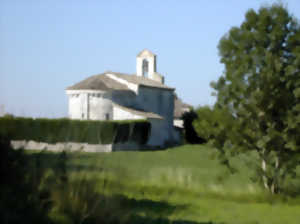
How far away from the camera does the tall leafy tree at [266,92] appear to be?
13969 mm

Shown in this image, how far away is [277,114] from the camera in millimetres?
14500

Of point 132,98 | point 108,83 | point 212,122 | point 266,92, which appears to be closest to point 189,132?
point 132,98

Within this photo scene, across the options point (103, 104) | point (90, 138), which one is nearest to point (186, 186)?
point (90, 138)

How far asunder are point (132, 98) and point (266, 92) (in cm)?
3323

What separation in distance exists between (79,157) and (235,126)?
26.8ft

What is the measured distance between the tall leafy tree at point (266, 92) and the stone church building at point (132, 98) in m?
28.8

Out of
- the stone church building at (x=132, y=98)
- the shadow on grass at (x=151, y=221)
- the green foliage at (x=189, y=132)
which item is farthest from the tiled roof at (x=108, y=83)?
the shadow on grass at (x=151, y=221)

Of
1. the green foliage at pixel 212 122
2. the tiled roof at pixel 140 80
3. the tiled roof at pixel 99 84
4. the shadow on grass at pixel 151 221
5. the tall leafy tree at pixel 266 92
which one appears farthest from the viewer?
the tiled roof at pixel 140 80

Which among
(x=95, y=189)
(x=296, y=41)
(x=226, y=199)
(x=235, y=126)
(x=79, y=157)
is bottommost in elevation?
(x=226, y=199)

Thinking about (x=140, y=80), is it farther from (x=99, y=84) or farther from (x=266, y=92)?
(x=266, y=92)

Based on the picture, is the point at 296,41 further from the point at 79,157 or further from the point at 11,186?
the point at 11,186

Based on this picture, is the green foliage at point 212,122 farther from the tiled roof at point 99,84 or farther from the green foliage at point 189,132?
the green foliage at point 189,132

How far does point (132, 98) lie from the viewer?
153ft

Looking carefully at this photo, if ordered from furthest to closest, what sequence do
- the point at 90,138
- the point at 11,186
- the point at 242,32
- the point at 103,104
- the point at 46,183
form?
the point at 103,104 < the point at 90,138 < the point at 242,32 < the point at 46,183 < the point at 11,186
